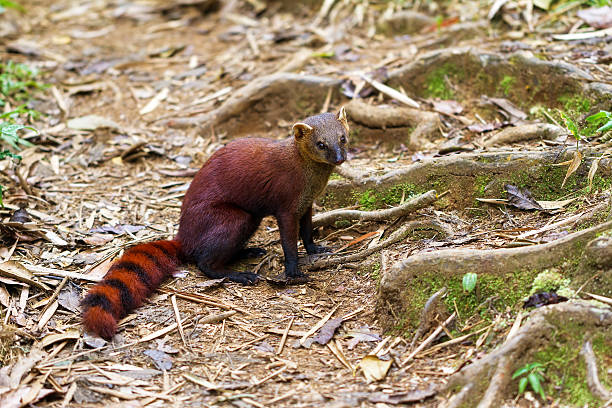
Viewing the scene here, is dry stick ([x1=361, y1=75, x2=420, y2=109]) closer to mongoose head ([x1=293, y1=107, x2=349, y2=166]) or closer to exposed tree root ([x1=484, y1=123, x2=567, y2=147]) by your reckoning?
exposed tree root ([x1=484, y1=123, x2=567, y2=147])

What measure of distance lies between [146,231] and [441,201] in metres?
3.08

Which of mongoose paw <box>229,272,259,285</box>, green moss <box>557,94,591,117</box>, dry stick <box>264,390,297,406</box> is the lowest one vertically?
mongoose paw <box>229,272,259,285</box>

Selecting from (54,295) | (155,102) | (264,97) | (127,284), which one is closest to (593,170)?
(127,284)

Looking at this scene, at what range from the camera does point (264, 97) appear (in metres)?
8.74

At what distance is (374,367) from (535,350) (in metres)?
1.04

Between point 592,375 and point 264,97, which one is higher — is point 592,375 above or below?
below

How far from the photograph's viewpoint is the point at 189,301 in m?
5.50

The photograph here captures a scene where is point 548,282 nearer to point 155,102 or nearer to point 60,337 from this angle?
point 60,337

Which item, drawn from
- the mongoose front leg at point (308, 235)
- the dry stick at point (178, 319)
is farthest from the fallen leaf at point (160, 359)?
the mongoose front leg at point (308, 235)

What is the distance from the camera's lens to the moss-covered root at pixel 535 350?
12.6 ft

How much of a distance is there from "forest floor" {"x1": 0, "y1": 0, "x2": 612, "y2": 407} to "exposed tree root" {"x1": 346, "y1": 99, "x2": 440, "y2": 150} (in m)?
0.08

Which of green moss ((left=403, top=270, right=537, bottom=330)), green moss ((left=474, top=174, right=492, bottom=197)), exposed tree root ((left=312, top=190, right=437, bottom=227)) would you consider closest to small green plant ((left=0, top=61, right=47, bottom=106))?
exposed tree root ((left=312, top=190, right=437, bottom=227))

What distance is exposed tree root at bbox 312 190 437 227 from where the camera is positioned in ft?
19.1

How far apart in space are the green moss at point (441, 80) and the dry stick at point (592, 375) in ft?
15.0
